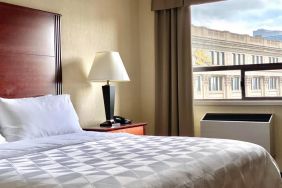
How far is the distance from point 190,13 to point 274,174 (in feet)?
7.92

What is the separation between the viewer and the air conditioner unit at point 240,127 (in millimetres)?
3781

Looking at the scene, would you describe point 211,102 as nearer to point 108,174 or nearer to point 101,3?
point 101,3

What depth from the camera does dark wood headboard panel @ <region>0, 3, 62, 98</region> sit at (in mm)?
3143

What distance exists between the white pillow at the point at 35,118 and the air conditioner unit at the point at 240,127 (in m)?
1.61

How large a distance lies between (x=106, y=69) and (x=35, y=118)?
1.15m

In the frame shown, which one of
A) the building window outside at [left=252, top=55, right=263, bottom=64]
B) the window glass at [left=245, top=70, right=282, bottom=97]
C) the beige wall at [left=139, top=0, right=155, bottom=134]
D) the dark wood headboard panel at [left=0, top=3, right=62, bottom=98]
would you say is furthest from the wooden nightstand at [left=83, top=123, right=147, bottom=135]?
the building window outside at [left=252, top=55, right=263, bottom=64]

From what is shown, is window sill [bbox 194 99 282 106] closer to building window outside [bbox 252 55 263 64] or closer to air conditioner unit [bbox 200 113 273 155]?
air conditioner unit [bbox 200 113 273 155]

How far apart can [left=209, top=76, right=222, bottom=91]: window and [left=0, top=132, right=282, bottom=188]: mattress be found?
76.4 inches

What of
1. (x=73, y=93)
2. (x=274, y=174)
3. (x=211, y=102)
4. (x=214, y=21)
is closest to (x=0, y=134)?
(x=73, y=93)

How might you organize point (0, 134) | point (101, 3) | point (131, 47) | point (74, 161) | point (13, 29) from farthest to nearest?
point (131, 47), point (101, 3), point (13, 29), point (0, 134), point (74, 161)

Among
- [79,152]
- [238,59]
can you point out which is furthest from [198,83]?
[79,152]

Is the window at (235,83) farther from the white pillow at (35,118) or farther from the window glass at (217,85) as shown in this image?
the white pillow at (35,118)

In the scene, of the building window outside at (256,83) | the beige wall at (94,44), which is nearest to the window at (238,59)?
the building window outside at (256,83)

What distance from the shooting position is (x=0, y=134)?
262 cm
